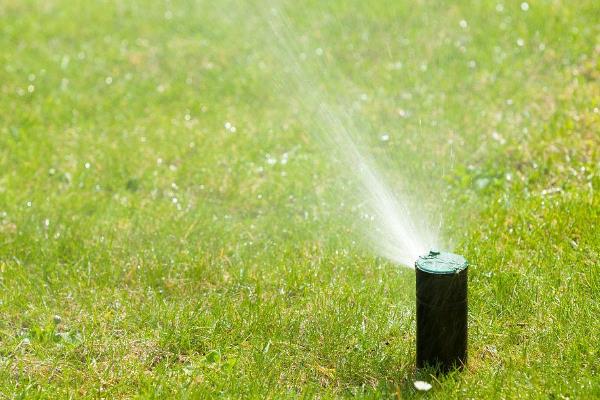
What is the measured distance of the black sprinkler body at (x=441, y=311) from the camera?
3244mm

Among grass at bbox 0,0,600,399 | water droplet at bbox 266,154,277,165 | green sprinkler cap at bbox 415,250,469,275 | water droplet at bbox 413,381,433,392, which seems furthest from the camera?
water droplet at bbox 266,154,277,165

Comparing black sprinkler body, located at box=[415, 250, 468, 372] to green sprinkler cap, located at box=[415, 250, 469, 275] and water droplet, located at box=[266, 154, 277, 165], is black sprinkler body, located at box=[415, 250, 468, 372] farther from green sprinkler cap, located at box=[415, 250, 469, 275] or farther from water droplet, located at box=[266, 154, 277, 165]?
water droplet, located at box=[266, 154, 277, 165]

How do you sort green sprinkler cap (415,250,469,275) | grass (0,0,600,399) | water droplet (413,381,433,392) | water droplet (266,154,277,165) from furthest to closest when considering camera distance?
water droplet (266,154,277,165)
grass (0,0,600,399)
green sprinkler cap (415,250,469,275)
water droplet (413,381,433,392)

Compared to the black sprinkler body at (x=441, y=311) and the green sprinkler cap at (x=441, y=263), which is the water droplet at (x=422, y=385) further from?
the green sprinkler cap at (x=441, y=263)

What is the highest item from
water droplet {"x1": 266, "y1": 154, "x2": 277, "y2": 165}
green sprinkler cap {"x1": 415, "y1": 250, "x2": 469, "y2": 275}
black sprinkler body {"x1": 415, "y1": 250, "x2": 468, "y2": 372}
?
water droplet {"x1": 266, "y1": 154, "x2": 277, "y2": 165}

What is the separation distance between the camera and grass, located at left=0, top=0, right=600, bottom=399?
11.7 ft

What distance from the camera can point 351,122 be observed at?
6.20 metres

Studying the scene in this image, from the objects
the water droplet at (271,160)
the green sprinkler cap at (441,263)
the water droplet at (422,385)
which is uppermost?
the water droplet at (271,160)

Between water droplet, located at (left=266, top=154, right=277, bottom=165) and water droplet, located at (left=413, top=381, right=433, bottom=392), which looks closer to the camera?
water droplet, located at (left=413, top=381, right=433, bottom=392)

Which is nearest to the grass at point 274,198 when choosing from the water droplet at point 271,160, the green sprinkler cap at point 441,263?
the water droplet at point 271,160

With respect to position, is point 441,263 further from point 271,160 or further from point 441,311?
point 271,160

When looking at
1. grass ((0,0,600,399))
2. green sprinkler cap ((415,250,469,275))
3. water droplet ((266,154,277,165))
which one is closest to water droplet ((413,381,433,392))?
grass ((0,0,600,399))

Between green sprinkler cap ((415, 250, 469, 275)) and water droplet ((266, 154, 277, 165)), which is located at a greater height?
water droplet ((266, 154, 277, 165))

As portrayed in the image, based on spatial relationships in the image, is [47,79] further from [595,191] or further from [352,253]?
[595,191]
